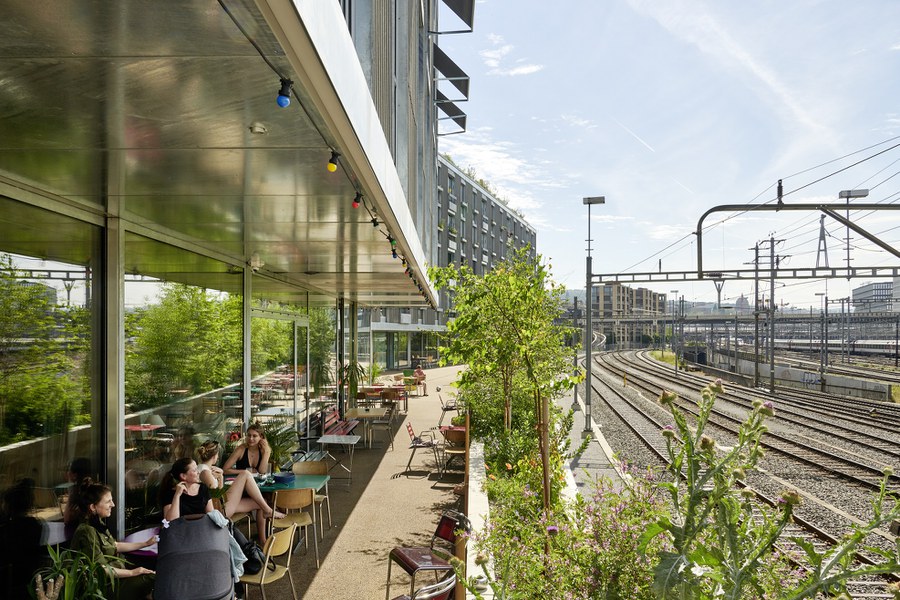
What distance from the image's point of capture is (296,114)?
2676 mm

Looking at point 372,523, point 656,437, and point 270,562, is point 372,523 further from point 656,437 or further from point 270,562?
point 656,437

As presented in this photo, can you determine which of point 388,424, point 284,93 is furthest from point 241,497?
point 388,424

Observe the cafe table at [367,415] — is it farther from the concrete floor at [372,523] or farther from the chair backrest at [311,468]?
the chair backrest at [311,468]

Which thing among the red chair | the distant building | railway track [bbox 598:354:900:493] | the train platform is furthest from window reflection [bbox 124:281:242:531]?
the distant building

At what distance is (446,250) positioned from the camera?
46156 mm

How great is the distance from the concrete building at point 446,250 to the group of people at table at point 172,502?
1856 centimetres

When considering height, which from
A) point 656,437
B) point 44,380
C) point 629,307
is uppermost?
point 629,307

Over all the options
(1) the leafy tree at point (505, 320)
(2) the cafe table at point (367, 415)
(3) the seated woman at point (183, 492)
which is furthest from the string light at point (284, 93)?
(2) the cafe table at point (367, 415)

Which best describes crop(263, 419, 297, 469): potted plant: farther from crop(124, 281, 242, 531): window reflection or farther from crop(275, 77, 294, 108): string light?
crop(275, 77, 294, 108): string light

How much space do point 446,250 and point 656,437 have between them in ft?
104

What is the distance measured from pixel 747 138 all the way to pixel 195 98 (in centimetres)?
1383

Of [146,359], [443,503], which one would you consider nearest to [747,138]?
[443,503]

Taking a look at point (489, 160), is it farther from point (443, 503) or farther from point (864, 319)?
point (443, 503)

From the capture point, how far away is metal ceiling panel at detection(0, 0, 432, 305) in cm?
188
